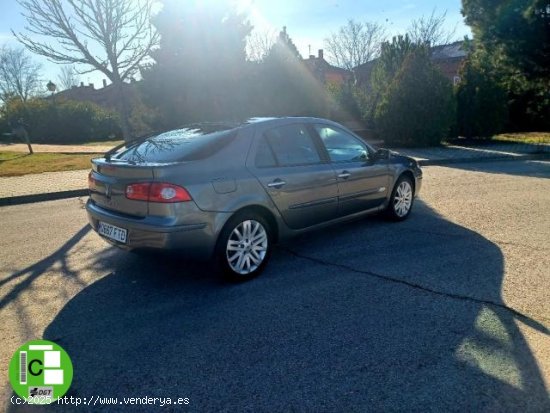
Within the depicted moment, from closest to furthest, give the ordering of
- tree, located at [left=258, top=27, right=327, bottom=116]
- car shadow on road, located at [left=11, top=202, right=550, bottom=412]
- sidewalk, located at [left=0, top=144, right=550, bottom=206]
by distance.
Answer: car shadow on road, located at [left=11, top=202, right=550, bottom=412] < sidewalk, located at [left=0, top=144, right=550, bottom=206] < tree, located at [left=258, top=27, right=327, bottom=116]

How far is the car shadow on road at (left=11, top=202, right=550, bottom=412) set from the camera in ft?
7.15

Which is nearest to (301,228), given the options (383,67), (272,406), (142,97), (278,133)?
(278,133)

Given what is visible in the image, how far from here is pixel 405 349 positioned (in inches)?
101

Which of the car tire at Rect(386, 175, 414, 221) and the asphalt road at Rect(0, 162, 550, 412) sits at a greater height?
the car tire at Rect(386, 175, 414, 221)

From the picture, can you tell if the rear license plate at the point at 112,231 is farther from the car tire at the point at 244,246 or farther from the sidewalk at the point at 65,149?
the sidewalk at the point at 65,149

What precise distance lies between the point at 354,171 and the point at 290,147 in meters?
0.97

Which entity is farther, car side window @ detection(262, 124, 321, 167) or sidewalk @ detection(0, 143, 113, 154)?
sidewalk @ detection(0, 143, 113, 154)

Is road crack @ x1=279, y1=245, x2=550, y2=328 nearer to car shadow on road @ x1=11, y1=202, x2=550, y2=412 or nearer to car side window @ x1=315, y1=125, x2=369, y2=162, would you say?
car shadow on road @ x1=11, y1=202, x2=550, y2=412

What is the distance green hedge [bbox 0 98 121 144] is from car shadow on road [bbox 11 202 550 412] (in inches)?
1098

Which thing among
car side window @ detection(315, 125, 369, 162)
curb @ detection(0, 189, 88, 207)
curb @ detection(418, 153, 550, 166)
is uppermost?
car side window @ detection(315, 125, 369, 162)

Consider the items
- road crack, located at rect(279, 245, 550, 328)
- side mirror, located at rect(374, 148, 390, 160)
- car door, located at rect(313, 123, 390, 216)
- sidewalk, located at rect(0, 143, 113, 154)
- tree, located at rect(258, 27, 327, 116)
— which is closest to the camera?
road crack, located at rect(279, 245, 550, 328)

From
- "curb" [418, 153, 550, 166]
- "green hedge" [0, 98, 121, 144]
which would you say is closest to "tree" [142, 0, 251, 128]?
"curb" [418, 153, 550, 166]

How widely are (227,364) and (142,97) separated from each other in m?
14.3

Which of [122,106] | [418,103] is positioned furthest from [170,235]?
[418,103]
